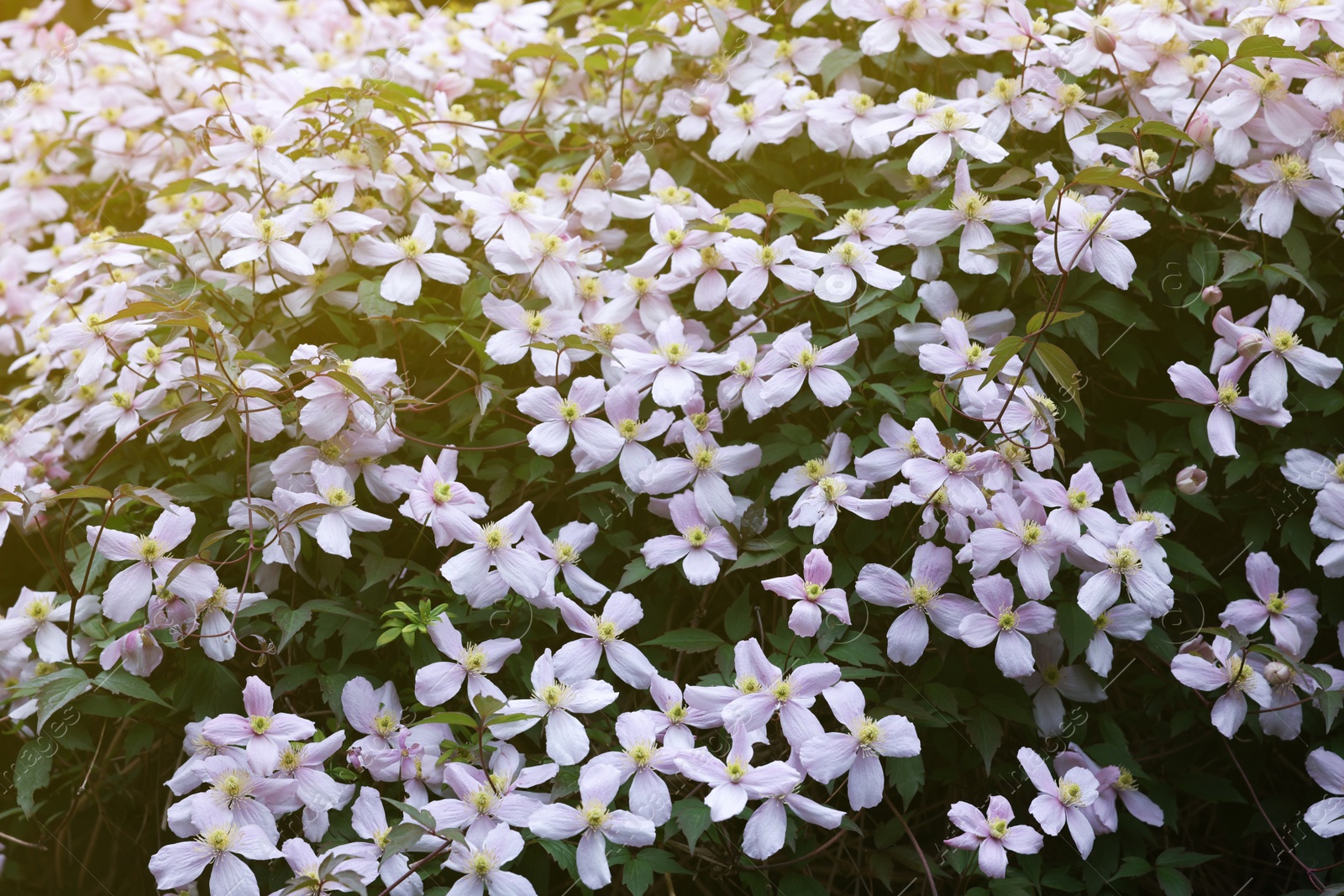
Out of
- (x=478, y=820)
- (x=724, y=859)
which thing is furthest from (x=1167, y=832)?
(x=478, y=820)

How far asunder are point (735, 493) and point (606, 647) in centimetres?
25

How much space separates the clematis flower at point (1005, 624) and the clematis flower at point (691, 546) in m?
0.26

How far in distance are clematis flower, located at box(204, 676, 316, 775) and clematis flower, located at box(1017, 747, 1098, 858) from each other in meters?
0.73

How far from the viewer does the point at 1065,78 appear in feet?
4.59

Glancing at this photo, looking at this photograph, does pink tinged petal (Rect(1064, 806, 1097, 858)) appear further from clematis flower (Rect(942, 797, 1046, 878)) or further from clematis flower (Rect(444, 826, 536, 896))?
clematis flower (Rect(444, 826, 536, 896))

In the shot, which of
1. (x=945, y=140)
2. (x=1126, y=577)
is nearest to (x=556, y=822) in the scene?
(x=1126, y=577)

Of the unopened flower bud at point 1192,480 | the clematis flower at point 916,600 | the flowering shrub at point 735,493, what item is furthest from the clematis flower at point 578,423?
the unopened flower bud at point 1192,480

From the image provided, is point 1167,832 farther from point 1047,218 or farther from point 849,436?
point 1047,218

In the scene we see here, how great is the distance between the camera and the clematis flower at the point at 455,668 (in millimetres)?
1036

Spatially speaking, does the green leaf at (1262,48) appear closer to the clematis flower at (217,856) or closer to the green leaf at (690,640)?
the green leaf at (690,640)

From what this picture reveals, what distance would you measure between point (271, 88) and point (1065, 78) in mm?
1203

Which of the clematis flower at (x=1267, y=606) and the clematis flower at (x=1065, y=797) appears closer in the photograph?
the clematis flower at (x=1065, y=797)

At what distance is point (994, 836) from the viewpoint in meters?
1.00

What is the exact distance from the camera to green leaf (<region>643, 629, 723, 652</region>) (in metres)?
1.09
